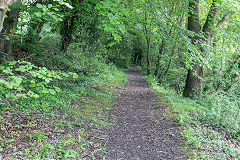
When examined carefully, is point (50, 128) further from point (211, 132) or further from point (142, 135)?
point (211, 132)

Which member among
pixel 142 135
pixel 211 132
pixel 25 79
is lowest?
pixel 142 135

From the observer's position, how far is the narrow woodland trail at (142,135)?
3682 millimetres

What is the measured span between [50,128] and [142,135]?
2216mm

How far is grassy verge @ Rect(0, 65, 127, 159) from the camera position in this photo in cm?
322

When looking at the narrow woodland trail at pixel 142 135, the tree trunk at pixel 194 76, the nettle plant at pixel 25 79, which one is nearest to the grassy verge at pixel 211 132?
the narrow woodland trail at pixel 142 135

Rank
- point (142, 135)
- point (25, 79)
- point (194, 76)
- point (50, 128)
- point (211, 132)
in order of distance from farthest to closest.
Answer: point (194, 76), point (211, 132), point (142, 135), point (50, 128), point (25, 79)

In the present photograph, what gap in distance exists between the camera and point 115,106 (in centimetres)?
702

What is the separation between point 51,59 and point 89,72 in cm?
207

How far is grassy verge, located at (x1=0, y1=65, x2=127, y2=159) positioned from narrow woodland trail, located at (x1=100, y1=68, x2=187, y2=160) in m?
0.37

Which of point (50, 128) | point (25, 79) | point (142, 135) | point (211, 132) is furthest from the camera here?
point (211, 132)

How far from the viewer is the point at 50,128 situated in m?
4.11

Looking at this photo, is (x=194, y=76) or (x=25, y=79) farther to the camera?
(x=194, y=76)

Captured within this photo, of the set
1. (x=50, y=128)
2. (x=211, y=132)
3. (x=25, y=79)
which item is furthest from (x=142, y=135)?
(x=25, y=79)

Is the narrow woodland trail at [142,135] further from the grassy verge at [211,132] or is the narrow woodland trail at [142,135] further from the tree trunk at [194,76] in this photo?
the tree trunk at [194,76]
